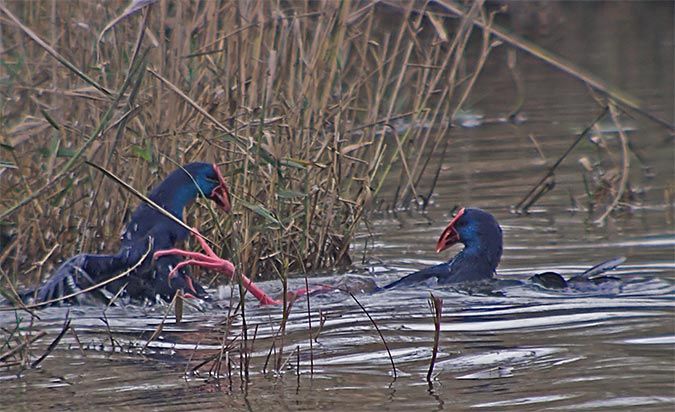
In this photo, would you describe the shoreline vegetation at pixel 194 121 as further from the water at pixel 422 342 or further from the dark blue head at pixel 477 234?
the dark blue head at pixel 477 234

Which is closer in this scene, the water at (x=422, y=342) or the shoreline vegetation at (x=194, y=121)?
the water at (x=422, y=342)

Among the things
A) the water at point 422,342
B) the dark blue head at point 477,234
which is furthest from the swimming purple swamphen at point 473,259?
the water at point 422,342

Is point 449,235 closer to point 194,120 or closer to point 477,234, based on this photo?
point 477,234

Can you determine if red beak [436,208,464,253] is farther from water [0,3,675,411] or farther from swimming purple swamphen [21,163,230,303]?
swimming purple swamphen [21,163,230,303]

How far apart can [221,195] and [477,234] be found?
1.38 meters

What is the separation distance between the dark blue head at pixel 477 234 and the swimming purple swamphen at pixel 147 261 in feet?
4.33

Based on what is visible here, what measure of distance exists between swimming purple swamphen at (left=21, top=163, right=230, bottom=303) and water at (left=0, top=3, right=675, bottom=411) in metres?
0.12

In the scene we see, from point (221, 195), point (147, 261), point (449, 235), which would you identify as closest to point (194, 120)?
point (221, 195)

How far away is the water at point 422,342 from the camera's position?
4461 mm

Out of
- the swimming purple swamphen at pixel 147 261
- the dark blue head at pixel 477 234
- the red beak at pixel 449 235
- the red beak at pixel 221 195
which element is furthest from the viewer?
the red beak at pixel 449 235

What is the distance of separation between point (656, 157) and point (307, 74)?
500 centimetres

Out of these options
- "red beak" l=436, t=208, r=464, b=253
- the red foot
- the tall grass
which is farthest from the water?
the tall grass

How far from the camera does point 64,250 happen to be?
712 centimetres

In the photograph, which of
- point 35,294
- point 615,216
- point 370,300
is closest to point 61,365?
point 35,294
